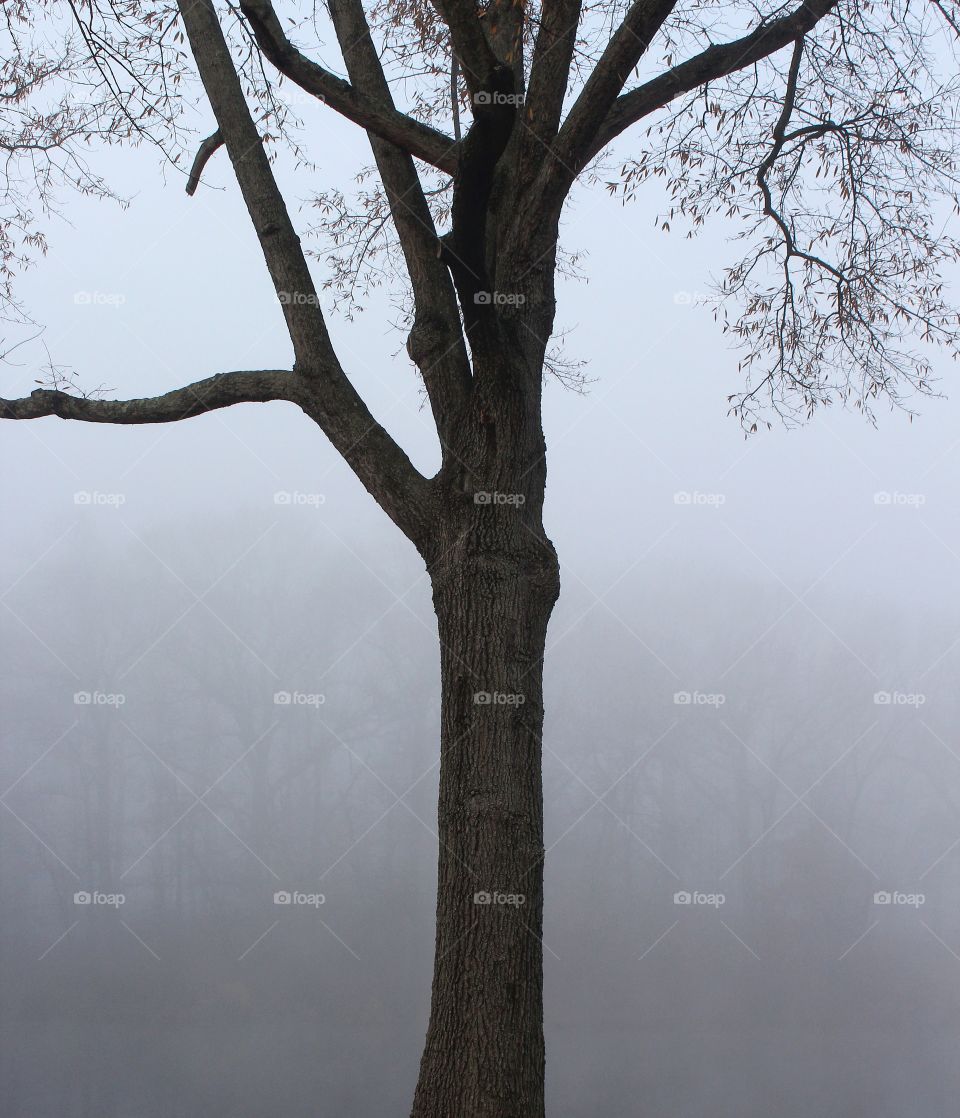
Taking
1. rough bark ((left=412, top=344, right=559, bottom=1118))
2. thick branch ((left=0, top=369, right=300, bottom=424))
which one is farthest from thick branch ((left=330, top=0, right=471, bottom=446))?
thick branch ((left=0, top=369, right=300, bottom=424))

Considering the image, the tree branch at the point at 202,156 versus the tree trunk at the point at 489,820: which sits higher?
the tree branch at the point at 202,156

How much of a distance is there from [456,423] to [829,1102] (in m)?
5.41

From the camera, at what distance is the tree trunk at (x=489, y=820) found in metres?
2.86

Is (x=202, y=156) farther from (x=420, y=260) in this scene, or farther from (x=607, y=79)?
(x=607, y=79)

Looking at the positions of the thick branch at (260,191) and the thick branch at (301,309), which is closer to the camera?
the thick branch at (301,309)

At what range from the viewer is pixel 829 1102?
6473mm

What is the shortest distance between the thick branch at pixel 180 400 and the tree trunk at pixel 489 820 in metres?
0.78

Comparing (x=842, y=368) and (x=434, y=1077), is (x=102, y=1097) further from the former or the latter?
(x=842, y=368)

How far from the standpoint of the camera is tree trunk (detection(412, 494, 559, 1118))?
2863 mm

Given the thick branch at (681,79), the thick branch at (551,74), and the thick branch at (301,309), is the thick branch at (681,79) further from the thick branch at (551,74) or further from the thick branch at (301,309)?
the thick branch at (301,309)

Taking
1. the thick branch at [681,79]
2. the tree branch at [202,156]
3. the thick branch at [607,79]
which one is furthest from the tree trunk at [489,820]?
the tree branch at [202,156]

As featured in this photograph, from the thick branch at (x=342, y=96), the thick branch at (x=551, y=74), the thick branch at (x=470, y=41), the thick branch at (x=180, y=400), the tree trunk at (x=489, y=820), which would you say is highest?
the thick branch at (x=551, y=74)

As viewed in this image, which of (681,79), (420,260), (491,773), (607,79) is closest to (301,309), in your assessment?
(420,260)

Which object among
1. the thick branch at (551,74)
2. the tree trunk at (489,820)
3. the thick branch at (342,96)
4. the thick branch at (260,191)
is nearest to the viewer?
the thick branch at (342,96)
